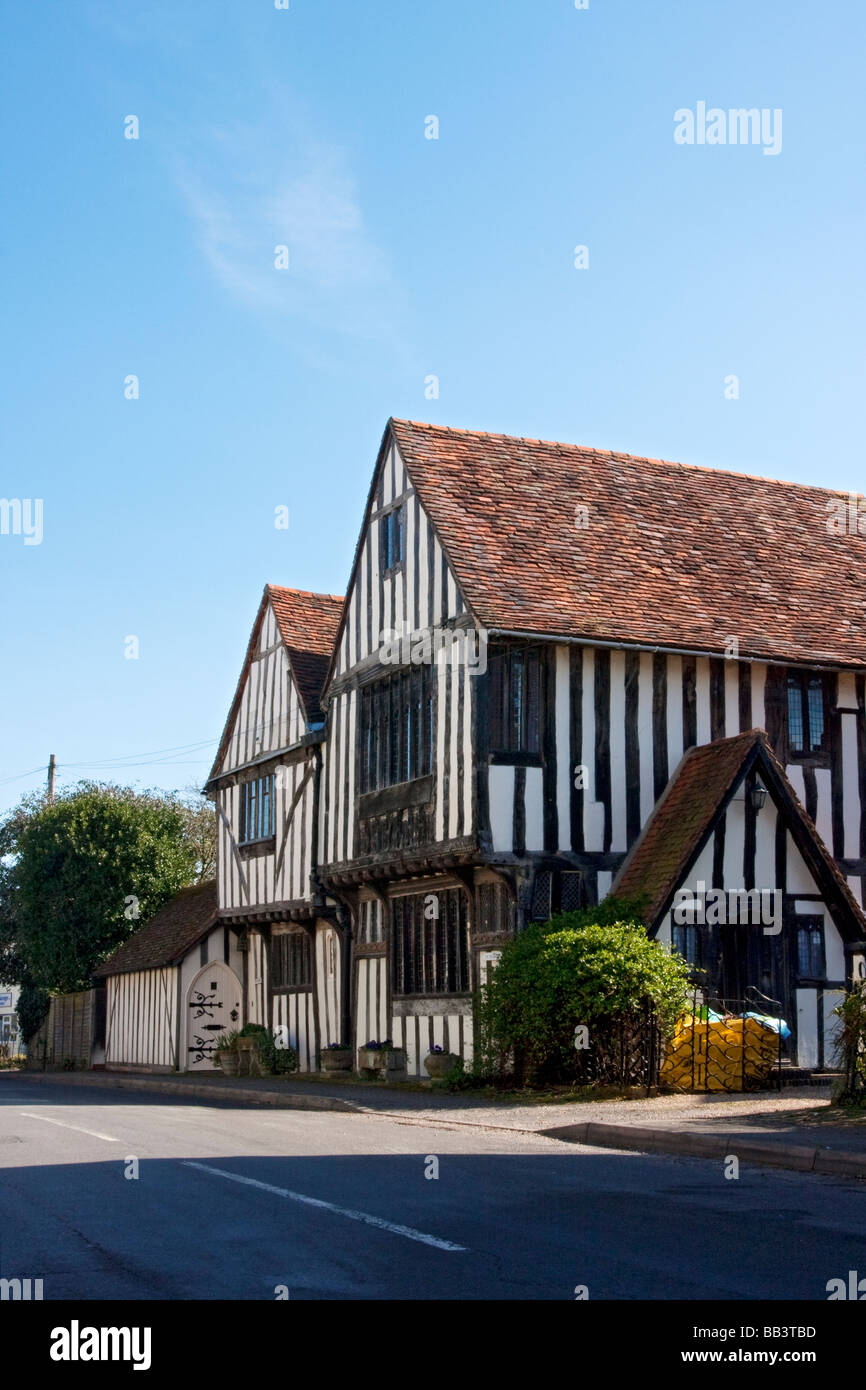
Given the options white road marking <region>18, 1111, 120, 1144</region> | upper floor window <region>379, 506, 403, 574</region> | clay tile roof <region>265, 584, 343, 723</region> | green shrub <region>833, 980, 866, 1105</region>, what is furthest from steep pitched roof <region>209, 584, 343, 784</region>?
green shrub <region>833, 980, 866, 1105</region>

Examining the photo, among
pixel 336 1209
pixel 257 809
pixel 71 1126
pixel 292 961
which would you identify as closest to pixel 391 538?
pixel 257 809

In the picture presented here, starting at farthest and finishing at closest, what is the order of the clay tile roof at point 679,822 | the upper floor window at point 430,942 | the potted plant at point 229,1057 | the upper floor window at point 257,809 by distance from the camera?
the upper floor window at point 257,809 → the potted plant at point 229,1057 → the upper floor window at point 430,942 → the clay tile roof at point 679,822

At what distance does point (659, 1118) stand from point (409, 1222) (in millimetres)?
6605

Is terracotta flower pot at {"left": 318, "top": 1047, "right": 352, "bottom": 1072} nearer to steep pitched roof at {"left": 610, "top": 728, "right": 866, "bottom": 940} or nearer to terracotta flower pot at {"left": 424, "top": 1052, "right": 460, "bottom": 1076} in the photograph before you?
terracotta flower pot at {"left": 424, "top": 1052, "right": 460, "bottom": 1076}

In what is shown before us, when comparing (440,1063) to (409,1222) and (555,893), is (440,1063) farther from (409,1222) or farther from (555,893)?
(409,1222)

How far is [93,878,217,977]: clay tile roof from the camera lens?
32250 millimetres

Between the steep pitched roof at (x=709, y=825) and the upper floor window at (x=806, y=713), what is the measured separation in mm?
1320

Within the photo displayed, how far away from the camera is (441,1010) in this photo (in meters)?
22.6

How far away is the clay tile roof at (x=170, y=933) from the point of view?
32.2 m

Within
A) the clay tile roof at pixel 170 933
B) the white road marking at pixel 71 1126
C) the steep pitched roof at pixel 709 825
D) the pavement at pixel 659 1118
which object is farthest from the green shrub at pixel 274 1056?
the white road marking at pixel 71 1126

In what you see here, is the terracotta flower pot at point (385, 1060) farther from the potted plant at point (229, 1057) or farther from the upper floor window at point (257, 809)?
the upper floor window at point (257, 809)

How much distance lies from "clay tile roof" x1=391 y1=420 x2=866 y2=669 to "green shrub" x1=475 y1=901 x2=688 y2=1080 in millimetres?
4339
